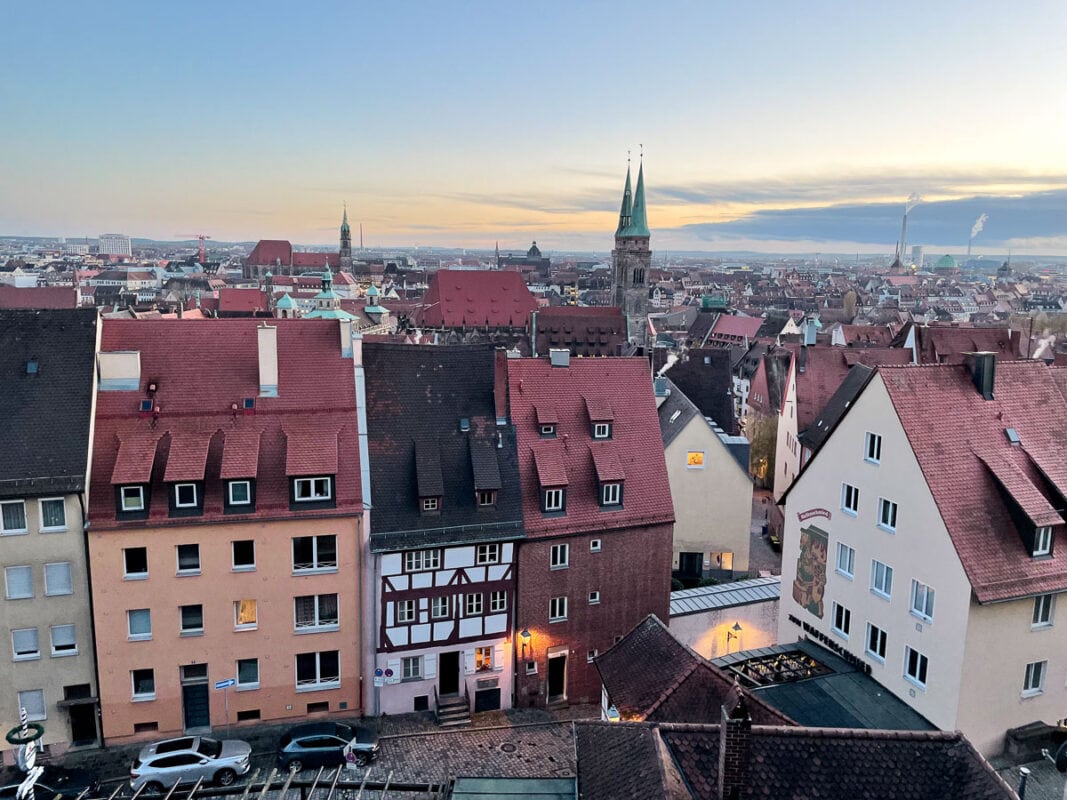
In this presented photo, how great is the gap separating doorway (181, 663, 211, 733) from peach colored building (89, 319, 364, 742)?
0.05 meters

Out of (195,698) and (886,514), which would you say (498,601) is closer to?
(195,698)

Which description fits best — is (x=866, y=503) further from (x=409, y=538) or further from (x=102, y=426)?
(x=102, y=426)

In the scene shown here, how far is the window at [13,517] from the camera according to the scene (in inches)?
1038

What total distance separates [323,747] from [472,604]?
743cm

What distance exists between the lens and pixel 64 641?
27.5m

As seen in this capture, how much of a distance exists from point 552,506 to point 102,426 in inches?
693

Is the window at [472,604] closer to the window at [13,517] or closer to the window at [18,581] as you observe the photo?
the window at [18,581]

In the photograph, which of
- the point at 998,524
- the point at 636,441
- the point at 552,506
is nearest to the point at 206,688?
the point at 552,506

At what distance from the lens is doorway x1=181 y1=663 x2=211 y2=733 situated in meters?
28.7

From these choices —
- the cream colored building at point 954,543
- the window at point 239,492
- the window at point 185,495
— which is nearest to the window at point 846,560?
the cream colored building at point 954,543

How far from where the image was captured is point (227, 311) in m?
136

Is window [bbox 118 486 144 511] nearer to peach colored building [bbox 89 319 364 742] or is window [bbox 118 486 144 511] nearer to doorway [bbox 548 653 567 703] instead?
peach colored building [bbox 89 319 364 742]

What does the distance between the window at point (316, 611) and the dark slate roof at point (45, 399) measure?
875cm

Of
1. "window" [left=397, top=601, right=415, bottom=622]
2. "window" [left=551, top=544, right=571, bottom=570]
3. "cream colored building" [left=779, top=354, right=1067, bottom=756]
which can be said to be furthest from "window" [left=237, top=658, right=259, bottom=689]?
"cream colored building" [left=779, top=354, right=1067, bottom=756]
